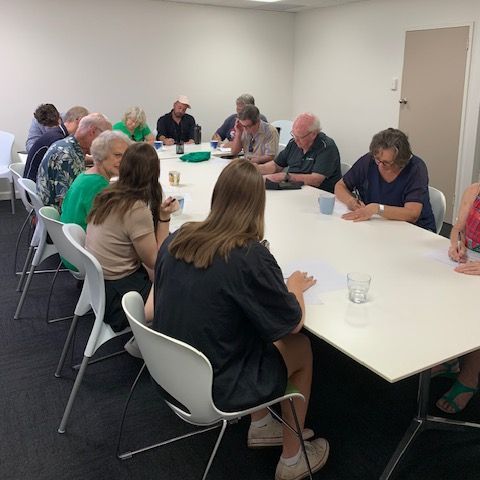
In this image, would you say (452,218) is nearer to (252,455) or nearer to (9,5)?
(252,455)

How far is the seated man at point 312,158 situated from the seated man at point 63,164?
1.29 metres

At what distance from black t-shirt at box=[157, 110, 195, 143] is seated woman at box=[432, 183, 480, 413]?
4.23m

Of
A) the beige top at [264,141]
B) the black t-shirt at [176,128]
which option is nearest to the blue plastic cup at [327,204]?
the beige top at [264,141]

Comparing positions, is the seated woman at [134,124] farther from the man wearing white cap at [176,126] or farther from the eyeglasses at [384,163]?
the eyeglasses at [384,163]

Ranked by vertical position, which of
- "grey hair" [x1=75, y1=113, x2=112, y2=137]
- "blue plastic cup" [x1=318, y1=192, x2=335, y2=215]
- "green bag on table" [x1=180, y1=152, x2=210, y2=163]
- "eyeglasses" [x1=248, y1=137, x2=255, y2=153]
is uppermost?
"grey hair" [x1=75, y1=113, x2=112, y2=137]

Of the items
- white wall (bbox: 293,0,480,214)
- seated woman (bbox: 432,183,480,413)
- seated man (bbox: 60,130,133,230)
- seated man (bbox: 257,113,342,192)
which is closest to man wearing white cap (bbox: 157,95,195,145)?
white wall (bbox: 293,0,480,214)

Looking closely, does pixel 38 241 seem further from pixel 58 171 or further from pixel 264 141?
pixel 264 141

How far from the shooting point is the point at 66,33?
241 inches

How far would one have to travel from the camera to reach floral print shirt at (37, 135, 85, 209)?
3.17m

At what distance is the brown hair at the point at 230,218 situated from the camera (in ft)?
5.18

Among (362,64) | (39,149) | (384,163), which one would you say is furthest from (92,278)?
(362,64)

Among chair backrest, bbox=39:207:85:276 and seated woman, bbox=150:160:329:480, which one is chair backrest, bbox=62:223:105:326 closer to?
chair backrest, bbox=39:207:85:276

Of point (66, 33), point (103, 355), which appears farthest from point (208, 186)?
point (66, 33)

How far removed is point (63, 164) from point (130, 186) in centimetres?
111
